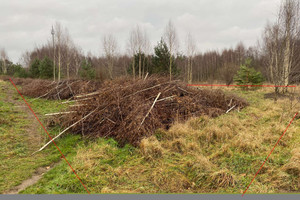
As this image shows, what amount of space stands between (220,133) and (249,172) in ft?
5.83

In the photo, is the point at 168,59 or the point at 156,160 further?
the point at 168,59

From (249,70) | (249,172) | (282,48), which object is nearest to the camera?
(249,172)

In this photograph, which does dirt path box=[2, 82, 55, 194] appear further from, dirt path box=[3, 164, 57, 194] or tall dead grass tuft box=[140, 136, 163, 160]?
tall dead grass tuft box=[140, 136, 163, 160]

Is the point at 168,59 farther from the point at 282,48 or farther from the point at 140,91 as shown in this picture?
the point at 140,91

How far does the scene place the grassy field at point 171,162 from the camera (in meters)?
3.64

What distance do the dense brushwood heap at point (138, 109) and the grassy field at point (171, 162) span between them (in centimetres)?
46

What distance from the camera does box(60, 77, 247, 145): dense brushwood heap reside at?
239 inches

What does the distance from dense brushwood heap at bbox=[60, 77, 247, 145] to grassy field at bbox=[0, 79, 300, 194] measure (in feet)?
1.50

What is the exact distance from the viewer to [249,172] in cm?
400

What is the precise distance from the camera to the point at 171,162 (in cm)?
454

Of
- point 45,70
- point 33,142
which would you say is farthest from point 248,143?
point 45,70

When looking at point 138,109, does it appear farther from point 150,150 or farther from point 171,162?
point 171,162

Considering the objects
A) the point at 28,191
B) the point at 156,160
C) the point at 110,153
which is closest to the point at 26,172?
the point at 28,191

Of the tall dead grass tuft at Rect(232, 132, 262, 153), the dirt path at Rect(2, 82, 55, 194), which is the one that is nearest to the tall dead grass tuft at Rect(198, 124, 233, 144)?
the tall dead grass tuft at Rect(232, 132, 262, 153)
